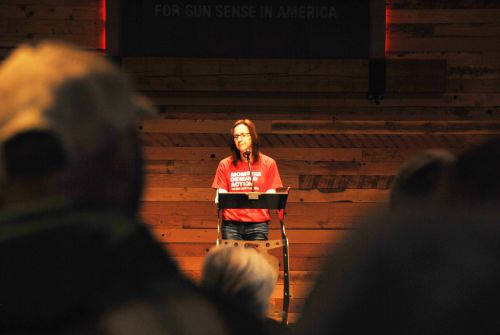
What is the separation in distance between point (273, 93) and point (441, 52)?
1.60 m

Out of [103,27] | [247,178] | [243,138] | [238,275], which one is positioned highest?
[103,27]

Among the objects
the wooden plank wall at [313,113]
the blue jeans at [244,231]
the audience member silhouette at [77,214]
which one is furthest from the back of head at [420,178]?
the wooden plank wall at [313,113]

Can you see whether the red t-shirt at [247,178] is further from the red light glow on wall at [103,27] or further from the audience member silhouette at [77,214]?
the audience member silhouette at [77,214]

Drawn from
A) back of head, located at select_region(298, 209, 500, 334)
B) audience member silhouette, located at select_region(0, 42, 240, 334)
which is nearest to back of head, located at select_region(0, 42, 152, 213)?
audience member silhouette, located at select_region(0, 42, 240, 334)

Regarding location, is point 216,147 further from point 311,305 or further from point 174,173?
point 311,305

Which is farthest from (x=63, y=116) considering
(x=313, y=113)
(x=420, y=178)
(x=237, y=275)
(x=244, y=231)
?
(x=313, y=113)

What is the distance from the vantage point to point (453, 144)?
694cm

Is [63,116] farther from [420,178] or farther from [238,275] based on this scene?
[238,275]

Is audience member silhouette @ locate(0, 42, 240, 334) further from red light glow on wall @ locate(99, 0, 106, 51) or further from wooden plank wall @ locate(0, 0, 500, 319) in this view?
red light glow on wall @ locate(99, 0, 106, 51)

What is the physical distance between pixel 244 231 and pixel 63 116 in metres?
5.18

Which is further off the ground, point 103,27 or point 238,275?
point 103,27

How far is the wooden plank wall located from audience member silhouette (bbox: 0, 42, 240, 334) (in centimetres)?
616

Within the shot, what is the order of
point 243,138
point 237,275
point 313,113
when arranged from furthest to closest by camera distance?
point 313,113
point 243,138
point 237,275

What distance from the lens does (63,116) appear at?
0.60 m
